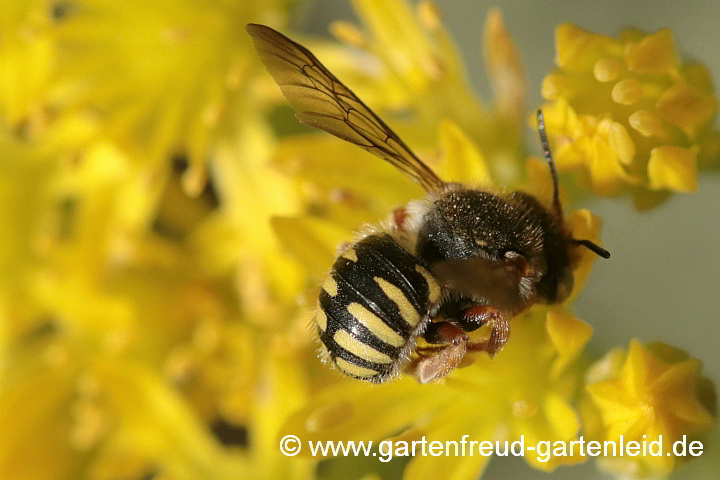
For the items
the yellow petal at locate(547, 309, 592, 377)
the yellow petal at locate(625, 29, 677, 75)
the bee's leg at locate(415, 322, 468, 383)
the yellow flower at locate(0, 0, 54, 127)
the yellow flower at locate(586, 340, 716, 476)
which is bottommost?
the yellow flower at locate(586, 340, 716, 476)

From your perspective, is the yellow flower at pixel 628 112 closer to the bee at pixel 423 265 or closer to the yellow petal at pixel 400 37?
the bee at pixel 423 265

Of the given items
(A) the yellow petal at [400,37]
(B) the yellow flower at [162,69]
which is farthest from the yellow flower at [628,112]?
(B) the yellow flower at [162,69]

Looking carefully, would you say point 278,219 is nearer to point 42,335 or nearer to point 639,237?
point 639,237

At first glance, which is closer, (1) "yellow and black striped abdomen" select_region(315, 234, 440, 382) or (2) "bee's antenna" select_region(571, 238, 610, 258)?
(1) "yellow and black striped abdomen" select_region(315, 234, 440, 382)

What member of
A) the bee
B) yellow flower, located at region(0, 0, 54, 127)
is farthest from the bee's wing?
yellow flower, located at region(0, 0, 54, 127)

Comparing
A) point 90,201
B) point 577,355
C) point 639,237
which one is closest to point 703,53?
point 639,237

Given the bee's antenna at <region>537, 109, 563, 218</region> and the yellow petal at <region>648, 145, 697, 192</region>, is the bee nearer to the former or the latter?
the bee's antenna at <region>537, 109, 563, 218</region>
